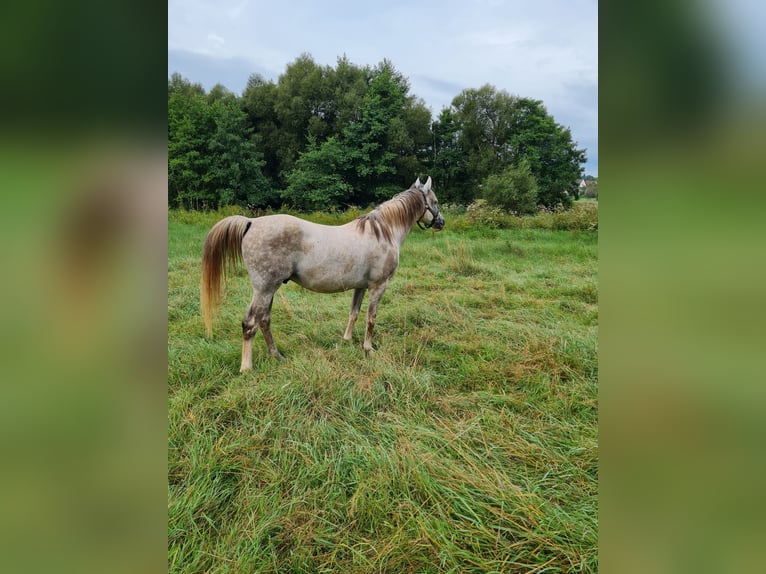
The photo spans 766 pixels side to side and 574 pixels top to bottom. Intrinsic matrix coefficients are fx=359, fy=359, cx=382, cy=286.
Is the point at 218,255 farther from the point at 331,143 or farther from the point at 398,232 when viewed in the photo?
the point at 331,143

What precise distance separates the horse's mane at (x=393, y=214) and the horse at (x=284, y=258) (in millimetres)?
14

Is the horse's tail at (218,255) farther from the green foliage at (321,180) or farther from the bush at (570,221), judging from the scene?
the bush at (570,221)

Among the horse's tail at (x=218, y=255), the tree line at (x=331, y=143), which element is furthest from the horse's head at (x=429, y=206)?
the tree line at (x=331, y=143)

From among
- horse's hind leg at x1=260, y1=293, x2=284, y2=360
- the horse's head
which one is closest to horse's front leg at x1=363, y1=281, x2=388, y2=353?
horse's hind leg at x1=260, y1=293, x2=284, y2=360

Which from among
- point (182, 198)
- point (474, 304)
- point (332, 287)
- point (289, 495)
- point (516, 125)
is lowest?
point (289, 495)

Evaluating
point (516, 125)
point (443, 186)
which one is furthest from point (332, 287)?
point (516, 125)

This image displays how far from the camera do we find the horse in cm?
298

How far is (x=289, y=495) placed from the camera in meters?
1.77

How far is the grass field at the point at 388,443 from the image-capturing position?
57.2 inches

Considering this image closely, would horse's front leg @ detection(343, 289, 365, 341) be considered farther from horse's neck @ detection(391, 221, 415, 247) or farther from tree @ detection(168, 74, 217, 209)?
tree @ detection(168, 74, 217, 209)

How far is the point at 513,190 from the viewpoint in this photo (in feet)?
34.4
